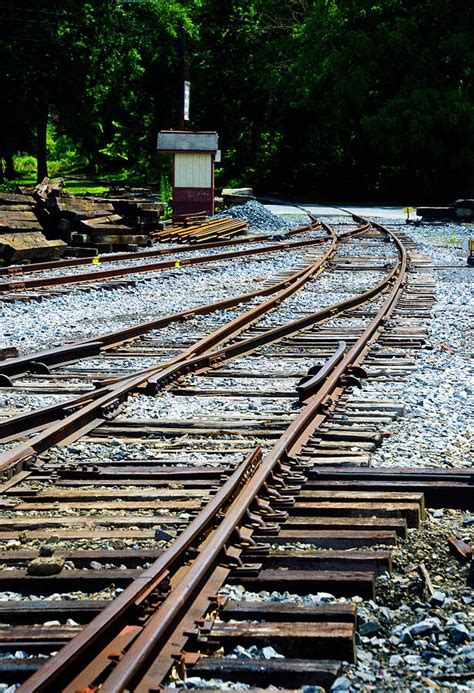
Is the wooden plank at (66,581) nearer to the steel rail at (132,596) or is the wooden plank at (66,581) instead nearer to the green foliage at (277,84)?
the steel rail at (132,596)

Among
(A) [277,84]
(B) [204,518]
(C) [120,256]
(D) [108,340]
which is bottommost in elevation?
(C) [120,256]

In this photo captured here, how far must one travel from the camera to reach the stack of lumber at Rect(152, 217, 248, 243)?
24.5 meters

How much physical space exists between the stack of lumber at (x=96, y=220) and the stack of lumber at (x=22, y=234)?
0.45 m

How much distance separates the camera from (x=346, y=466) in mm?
5820

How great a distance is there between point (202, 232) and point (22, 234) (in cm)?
573

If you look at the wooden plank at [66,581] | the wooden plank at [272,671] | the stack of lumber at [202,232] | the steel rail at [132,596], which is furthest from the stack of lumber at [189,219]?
the wooden plank at [272,671]

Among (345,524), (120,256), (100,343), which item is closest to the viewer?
(345,524)

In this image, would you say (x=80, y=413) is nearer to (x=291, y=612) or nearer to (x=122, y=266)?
(x=291, y=612)

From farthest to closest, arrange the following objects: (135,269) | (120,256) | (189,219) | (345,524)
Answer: (189,219) → (120,256) → (135,269) → (345,524)

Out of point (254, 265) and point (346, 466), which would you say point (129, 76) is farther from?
point (346, 466)

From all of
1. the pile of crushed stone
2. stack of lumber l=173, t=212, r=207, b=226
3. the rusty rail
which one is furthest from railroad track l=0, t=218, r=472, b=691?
the pile of crushed stone

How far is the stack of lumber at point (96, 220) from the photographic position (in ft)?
72.3

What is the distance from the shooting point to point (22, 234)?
66.3ft

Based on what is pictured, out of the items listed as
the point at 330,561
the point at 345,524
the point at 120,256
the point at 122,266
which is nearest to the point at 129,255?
the point at 120,256
